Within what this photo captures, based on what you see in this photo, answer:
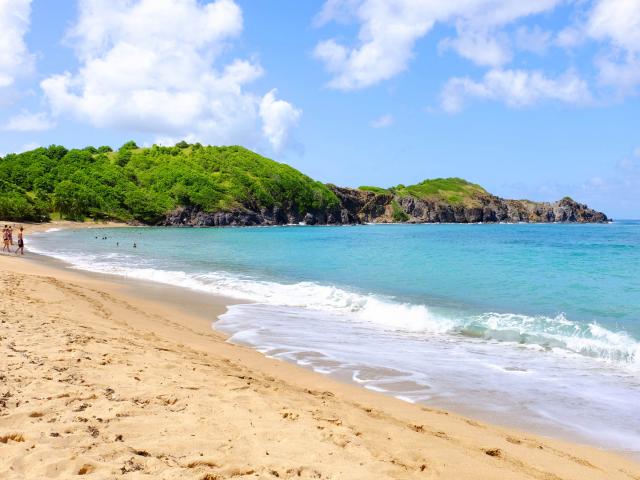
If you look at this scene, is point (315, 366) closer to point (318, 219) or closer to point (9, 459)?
point (9, 459)

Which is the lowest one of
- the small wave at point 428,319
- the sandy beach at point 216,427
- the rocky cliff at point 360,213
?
the small wave at point 428,319

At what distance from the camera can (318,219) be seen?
151875 mm

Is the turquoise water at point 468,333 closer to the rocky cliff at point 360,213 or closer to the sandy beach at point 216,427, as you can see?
the sandy beach at point 216,427

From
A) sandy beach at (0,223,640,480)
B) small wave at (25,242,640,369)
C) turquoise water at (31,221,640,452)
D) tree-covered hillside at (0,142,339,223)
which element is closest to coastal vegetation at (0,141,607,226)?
tree-covered hillside at (0,142,339,223)

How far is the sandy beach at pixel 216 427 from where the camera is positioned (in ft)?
14.1

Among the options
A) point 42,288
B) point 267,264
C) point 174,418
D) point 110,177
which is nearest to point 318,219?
point 110,177

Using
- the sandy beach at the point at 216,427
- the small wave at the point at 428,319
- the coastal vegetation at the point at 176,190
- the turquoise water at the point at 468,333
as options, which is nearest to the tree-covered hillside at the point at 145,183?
the coastal vegetation at the point at 176,190

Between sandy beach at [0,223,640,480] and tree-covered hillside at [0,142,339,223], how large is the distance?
86.2m

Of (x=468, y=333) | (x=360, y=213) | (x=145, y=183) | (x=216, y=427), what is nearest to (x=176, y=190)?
(x=145, y=183)

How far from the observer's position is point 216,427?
511cm

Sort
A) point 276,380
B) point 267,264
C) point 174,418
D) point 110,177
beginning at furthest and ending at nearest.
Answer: point 110,177
point 267,264
point 276,380
point 174,418

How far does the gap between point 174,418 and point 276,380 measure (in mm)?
2603

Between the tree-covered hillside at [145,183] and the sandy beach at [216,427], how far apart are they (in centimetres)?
8615

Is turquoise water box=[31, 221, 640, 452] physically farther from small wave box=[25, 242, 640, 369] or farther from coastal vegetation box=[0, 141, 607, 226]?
coastal vegetation box=[0, 141, 607, 226]
